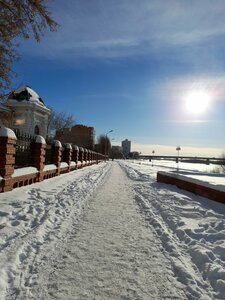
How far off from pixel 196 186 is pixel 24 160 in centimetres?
671

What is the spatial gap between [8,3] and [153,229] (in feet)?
25.7

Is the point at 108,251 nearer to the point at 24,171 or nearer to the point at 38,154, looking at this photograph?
the point at 24,171

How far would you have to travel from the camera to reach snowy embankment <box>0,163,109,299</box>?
353 centimetres

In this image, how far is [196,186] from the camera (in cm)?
1149

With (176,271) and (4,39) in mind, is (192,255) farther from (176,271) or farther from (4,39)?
(4,39)

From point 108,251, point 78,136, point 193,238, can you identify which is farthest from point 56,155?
point 78,136

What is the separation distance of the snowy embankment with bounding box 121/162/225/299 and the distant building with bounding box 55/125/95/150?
65811 millimetres

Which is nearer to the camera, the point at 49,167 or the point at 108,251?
the point at 108,251

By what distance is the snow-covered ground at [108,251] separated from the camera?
11.2 ft

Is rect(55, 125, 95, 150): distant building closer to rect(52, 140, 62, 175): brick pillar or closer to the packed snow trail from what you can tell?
rect(52, 140, 62, 175): brick pillar

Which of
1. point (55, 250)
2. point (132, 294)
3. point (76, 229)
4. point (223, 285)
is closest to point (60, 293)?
point (132, 294)

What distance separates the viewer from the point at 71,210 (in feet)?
24.6

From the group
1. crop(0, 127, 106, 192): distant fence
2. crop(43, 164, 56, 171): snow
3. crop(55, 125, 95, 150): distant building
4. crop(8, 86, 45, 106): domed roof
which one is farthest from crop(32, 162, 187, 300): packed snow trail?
crop(55, 125, 95, 150): distant building

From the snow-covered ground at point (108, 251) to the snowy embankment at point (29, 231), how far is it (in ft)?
0.04
